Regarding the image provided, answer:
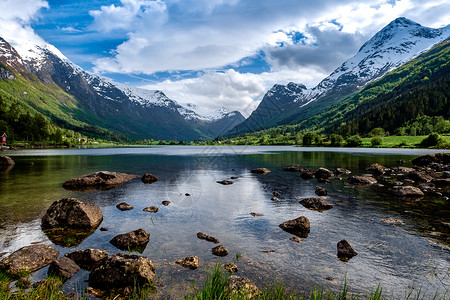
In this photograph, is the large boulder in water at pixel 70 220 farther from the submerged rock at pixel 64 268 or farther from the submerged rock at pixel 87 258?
the submerged rock at pixel 64 268

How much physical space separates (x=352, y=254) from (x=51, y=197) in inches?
1363

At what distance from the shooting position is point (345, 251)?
16062 mm

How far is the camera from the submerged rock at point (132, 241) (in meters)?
16.7

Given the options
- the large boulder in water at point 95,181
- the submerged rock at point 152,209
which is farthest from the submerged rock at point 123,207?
the large boulder in water at point 95,181

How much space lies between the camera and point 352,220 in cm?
2286

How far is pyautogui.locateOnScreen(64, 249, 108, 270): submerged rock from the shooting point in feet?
46.6

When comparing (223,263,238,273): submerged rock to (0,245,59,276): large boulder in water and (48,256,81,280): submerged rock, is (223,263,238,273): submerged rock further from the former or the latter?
(0,245,59,276): large boulder in water

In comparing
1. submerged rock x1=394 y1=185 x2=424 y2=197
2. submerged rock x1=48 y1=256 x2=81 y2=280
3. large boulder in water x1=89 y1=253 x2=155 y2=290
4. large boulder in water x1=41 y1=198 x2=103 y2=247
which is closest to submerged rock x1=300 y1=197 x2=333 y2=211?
→ submerged rock x1=394 y1=185 x2=424 y2=197

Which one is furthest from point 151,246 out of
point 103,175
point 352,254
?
point 103,175

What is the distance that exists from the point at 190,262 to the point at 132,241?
205 inches

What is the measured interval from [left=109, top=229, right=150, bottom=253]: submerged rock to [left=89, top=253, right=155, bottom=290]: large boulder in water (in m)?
3.64

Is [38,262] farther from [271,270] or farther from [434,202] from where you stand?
[434,202]

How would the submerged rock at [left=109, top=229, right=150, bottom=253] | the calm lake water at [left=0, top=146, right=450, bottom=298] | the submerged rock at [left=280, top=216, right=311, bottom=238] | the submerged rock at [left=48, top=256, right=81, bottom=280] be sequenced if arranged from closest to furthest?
the submerged rock at [left=48, top=256, right=81, bottom=280]
the calm lake water at [left=0, top=146, right=450, bottom=298]
the submerged rock at [left=109, top=229, right=150, bottom=253]
the submerged rock at [left=280, top=216, right=311, bottom=238]

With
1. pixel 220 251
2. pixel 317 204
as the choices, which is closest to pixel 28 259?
pixel 220 251
